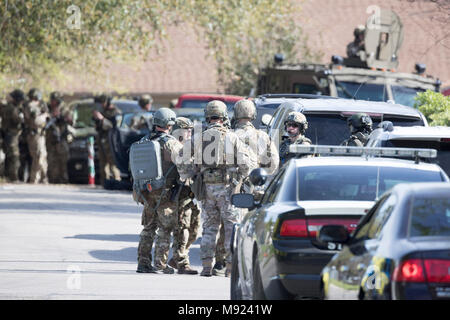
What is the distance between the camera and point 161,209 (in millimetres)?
13742

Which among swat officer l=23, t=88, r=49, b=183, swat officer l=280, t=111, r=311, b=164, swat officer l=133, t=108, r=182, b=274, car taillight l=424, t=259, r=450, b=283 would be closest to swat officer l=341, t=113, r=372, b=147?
swat officer l=280, t=111, r=311, b=164

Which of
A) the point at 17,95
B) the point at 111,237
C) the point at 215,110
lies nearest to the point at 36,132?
the point at 17,95

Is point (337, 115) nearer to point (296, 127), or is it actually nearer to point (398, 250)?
point (296, 127)

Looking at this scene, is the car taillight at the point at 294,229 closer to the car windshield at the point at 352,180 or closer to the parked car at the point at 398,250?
the car windshield at the point at 352,180

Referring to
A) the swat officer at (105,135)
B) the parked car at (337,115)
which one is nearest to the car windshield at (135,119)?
the swat officer at (105,135)

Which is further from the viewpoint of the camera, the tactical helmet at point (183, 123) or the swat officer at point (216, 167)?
the tactical helmet at point (183, 123)

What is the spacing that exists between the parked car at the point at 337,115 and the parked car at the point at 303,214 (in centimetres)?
415

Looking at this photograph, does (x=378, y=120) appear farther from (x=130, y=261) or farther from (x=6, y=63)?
(x=6, y=63)

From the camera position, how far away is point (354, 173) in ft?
30.5

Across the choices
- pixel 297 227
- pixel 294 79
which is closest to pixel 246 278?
pixel 297 227

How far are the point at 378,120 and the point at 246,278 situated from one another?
5284 millimetres

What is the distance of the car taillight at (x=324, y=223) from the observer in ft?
28.5

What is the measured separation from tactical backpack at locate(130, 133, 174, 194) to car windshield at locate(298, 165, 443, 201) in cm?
442

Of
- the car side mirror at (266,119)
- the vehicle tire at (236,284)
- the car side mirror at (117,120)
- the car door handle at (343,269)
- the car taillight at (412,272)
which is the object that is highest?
the car taillight at (412,272)
